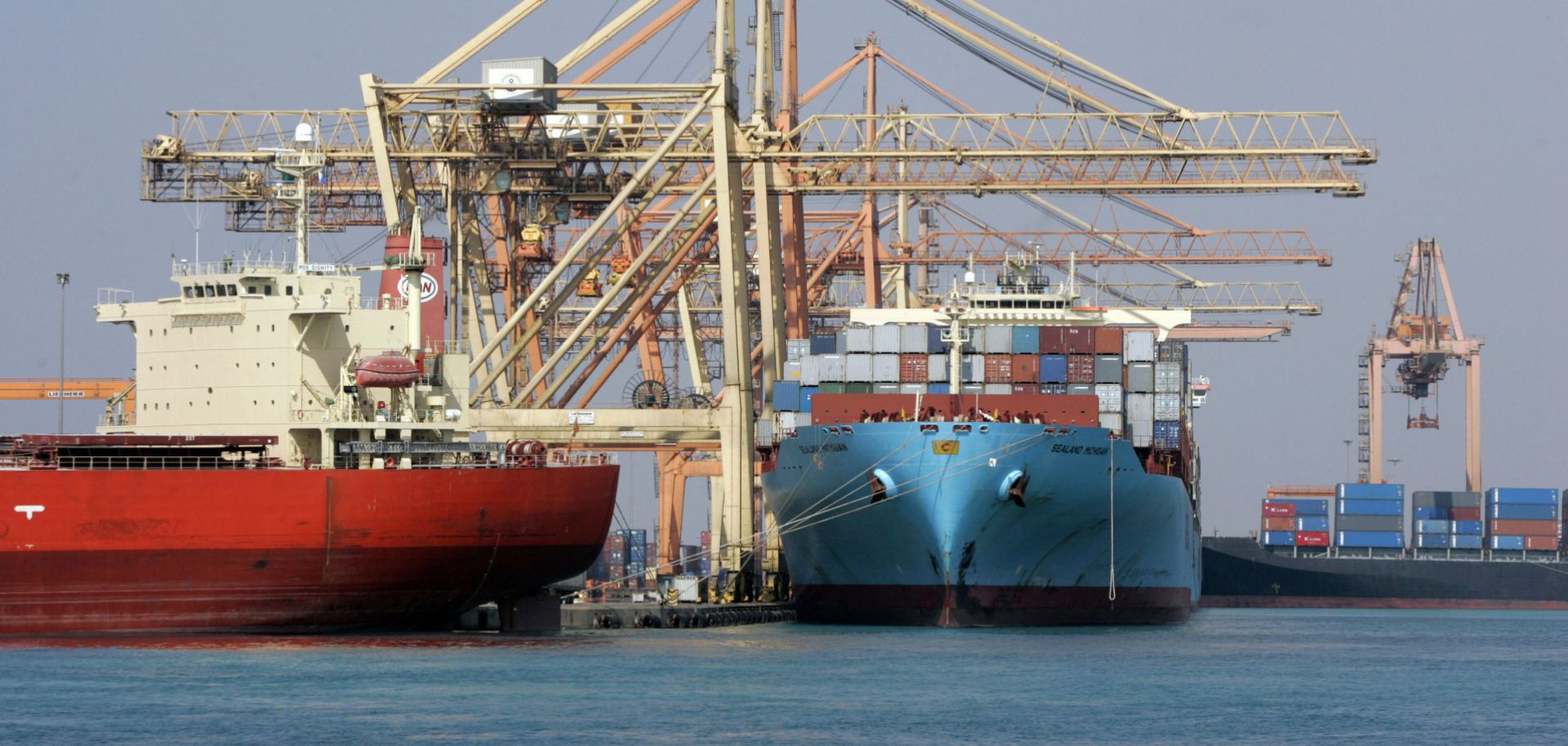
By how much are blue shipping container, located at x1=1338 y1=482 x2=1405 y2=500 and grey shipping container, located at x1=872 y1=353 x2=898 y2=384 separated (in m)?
48.4

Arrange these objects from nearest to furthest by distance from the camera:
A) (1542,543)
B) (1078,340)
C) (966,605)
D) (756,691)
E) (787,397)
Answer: (756,691) < (966,605) < (1078,340) < (787,397) < (1542,543)

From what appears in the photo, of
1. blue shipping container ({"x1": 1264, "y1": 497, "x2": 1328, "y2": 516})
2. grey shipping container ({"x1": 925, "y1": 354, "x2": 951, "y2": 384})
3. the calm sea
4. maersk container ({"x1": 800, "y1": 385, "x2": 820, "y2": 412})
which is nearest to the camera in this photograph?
the calm sea

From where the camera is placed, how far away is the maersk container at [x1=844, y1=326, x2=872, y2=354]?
5347 cm

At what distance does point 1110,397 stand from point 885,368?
543 cm

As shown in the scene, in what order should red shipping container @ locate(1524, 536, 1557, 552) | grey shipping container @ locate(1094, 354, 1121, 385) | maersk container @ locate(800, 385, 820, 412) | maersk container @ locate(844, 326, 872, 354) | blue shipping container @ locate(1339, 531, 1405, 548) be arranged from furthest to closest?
blue shipping container @ locate(1339, 531, 1405, 548)
red shipping container @ locate(1524, 536, 1557, 552)
maersk container @ locate(800, 385, 820, 412)
maersk container @ locate(844, 326, 872, 354)
grey shipping container @ locate(1094, 354, 1121, 385)

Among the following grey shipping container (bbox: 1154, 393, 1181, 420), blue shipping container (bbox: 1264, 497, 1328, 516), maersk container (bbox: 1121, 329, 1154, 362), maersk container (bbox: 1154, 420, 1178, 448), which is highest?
maersk container (bbox: 1121, 329, 1154, 362)

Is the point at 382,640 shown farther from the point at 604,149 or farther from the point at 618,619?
the point at 604,149

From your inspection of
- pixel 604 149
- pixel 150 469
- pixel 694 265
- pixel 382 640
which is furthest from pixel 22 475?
pixel 694 265

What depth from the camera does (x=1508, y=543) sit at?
93.2m

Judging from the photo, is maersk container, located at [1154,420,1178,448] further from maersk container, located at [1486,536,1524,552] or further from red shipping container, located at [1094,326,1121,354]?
maersk container, located at [1486,536,1524,552]

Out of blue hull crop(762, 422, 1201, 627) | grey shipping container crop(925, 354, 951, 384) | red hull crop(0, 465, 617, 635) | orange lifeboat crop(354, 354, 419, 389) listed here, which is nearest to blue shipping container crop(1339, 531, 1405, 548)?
blue hull crop(762, 422, 1201, 627)

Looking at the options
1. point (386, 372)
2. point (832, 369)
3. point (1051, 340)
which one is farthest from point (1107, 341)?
point (386, 372)

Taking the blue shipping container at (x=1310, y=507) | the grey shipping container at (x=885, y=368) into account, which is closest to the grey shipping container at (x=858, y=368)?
the grey shipping container at (x=885, y=368)

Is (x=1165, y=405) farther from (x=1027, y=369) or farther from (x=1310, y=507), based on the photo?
(x=1310, y=507)
